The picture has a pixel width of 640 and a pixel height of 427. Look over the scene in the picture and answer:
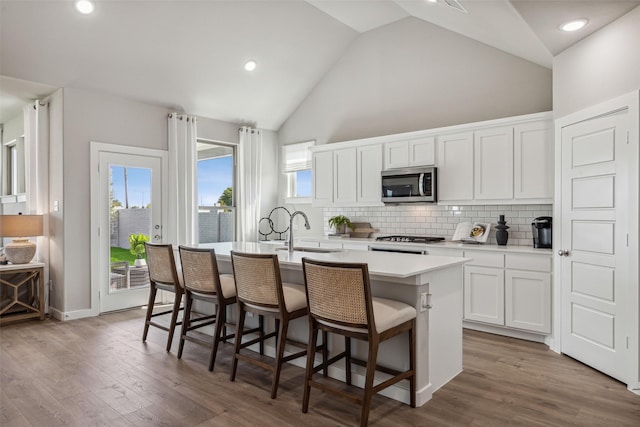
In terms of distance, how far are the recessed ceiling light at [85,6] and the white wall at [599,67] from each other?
447 centimetres

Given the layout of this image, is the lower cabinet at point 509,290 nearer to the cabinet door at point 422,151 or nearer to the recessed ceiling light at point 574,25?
the cabinet door at point 422,151

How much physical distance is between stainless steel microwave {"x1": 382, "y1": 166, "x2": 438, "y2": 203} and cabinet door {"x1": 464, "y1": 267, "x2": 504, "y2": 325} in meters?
1.05

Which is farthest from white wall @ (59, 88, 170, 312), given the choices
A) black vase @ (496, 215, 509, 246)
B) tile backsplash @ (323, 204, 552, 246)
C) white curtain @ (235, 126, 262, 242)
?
black vase @ (496, 215, 509, 246)

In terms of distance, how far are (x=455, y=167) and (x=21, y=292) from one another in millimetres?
5526

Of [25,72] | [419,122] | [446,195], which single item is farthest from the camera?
[419,122]

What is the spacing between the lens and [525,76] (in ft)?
15.1

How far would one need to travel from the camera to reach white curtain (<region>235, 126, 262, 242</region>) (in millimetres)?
6664

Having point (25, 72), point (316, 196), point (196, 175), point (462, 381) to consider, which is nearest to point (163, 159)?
point (196, 175)

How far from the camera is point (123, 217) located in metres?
5.30

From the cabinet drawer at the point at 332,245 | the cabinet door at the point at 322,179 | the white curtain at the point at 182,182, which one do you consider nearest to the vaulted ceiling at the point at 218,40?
the white curtain at the point at 182,182

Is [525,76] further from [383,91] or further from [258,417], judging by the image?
[258,417]

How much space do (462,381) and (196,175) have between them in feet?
14.6

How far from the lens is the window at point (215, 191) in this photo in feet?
21.1

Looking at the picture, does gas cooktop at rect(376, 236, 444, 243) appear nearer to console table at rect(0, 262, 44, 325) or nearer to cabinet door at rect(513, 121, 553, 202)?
cabinet door at rect(513, 121, 553, 202)
